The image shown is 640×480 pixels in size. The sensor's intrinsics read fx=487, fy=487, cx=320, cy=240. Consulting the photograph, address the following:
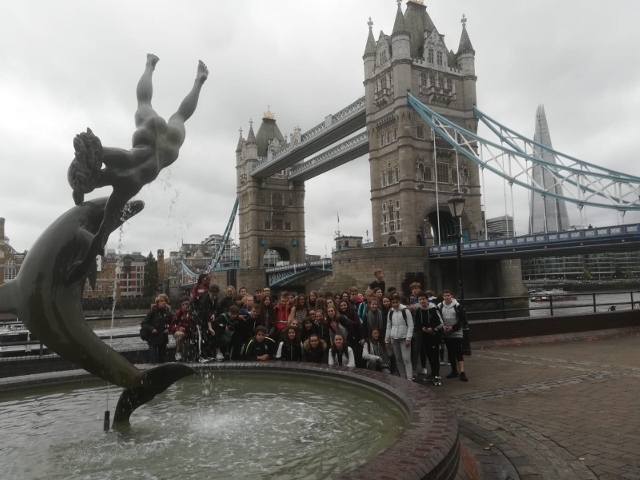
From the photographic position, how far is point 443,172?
126 ft

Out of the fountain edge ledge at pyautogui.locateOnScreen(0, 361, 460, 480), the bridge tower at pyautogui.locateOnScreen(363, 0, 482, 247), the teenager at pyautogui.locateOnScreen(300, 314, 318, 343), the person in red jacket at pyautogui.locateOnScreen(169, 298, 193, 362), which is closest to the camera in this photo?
the fountain edge ledge at pyautogui.locateOnScreen(0, 361, 460, 480)

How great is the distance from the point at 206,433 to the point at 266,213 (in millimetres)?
59448

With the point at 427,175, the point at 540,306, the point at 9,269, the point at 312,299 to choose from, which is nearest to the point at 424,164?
the point at 427,175

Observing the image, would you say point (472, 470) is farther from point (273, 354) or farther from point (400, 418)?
point (273, 354)

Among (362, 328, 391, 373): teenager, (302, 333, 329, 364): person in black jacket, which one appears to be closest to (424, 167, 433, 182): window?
(362, 328, 391, 373): teenager

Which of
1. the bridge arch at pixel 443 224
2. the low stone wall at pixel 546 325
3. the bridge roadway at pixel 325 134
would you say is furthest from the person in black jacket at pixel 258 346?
the bridge roadway at pixel 325 134

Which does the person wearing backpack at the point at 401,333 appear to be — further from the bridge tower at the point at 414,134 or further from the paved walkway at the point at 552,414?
the bridge tower at the point at 414,134

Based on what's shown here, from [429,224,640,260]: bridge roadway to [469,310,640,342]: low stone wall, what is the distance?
43.6ft

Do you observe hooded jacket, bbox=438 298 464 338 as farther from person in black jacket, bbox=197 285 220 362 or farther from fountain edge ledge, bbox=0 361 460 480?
person in black jacket, bbox=197 285 220 362

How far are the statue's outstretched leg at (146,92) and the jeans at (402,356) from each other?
13.0 feet

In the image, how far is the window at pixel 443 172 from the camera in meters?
38.1

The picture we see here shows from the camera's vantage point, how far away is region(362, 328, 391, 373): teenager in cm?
623

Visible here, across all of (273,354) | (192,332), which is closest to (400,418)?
(273,354)

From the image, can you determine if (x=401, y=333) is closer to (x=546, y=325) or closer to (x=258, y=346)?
(x=258, y=346)
